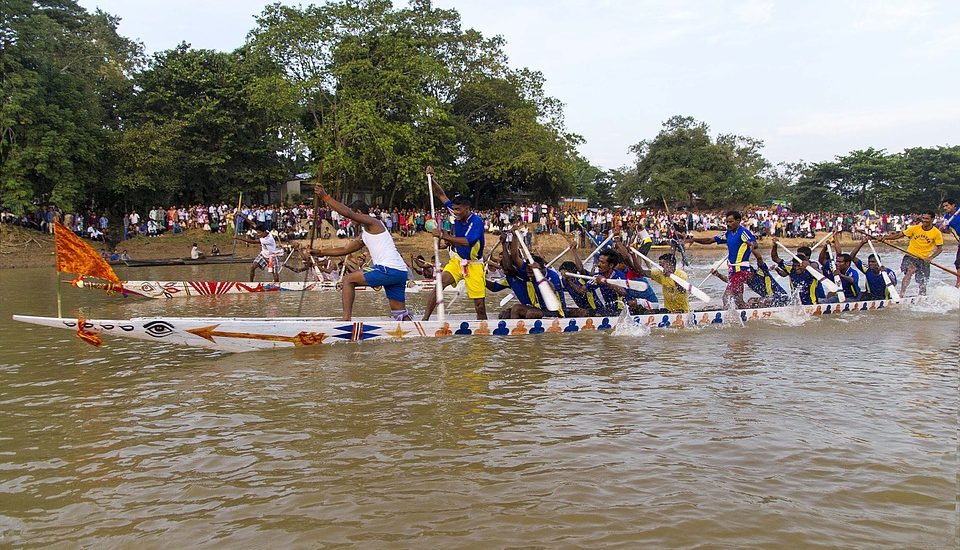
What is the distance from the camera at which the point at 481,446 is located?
195 inches

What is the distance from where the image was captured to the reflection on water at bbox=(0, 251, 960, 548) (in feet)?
12.2

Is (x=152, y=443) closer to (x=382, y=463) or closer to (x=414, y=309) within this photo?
(x=382, y=463)

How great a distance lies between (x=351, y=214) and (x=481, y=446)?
3773 millimetres

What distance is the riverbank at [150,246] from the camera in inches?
977

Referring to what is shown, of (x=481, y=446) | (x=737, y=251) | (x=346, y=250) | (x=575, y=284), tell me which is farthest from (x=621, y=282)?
(x=481, y=446)

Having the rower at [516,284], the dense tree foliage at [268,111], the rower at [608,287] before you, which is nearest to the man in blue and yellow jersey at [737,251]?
the rower at [608,287]

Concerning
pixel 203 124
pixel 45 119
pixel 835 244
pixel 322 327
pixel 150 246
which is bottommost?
pixel 322 327

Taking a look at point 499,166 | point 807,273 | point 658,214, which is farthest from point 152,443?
point 658,214

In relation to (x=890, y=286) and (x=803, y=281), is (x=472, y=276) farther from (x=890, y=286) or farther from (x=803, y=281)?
(x=890, y=286)

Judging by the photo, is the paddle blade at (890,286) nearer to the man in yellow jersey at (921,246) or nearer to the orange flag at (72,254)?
the man in yellow jersey at (921,246)

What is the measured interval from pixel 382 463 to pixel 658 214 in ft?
116

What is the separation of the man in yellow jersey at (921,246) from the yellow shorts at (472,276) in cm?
805

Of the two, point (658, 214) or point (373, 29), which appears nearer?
point (373, 29)

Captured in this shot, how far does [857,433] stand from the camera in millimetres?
5109
